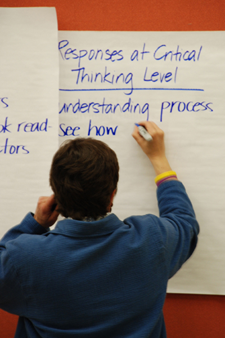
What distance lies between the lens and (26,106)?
0.93 metres

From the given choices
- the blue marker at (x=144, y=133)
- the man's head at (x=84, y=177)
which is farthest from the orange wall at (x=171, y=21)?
the man's head at (x=84, y=177)

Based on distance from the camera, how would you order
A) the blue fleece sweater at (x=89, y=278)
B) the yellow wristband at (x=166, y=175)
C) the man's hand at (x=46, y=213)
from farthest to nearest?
1. the yellow wristband at (x=166, y=175)
2. the man's hand at (x=46, y=213)
3. the blue fleece sweater at (x=89, y=278)

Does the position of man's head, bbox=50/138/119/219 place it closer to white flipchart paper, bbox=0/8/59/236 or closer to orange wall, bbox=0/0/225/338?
white flipchart paper, bbox=0/8/59/236

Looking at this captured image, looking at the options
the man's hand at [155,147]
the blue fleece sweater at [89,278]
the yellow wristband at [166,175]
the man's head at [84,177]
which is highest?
the man's hand at [155,147]

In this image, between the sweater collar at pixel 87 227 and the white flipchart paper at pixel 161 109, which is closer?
the sweater collar at pixel 87 227

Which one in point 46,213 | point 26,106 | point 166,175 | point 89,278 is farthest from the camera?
point 26,106

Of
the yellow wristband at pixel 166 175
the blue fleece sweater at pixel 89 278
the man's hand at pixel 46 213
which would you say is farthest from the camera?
the yellow wristband at pixel 166 175

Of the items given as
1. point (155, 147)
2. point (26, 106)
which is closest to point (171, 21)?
point (155, 147)

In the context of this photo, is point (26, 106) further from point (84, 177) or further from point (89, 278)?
point (89, 278)

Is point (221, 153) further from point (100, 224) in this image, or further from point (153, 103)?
point (100, 224)

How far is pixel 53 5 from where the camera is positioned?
94 cm

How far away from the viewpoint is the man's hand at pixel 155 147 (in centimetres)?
86

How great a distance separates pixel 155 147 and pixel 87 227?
1.32ft

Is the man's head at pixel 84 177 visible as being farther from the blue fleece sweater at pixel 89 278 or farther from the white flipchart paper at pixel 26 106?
the white flipchart paper at pixel 26 106
